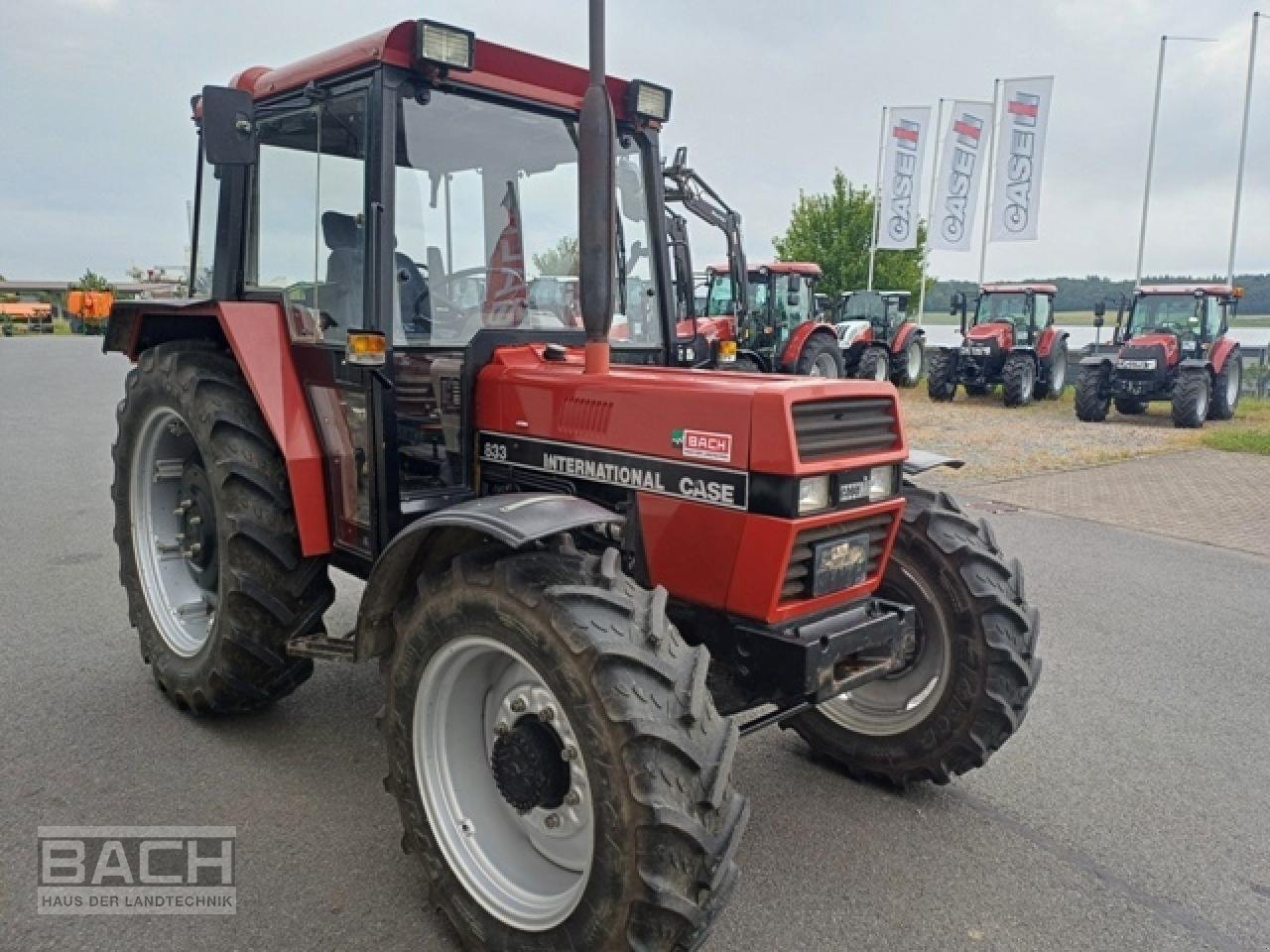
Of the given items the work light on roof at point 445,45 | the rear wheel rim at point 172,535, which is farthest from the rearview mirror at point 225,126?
the rear wheel rim at point 172,535

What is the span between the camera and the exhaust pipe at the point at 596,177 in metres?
2.40

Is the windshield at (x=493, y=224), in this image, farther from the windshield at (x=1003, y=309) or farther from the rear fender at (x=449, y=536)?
the windshield at (x=1003, y=309)

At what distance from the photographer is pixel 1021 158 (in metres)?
20.4

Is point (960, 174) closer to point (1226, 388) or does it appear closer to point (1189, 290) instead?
point (1189, 290)

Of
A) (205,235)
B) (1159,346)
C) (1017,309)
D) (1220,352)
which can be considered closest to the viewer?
(205,235)

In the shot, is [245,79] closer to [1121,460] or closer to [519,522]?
[519,522]

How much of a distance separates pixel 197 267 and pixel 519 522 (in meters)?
2.78

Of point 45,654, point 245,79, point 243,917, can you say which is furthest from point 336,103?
point 45,654

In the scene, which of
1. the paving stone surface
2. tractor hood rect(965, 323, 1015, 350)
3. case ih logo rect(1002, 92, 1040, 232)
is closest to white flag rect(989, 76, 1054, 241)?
case ih logo rect(1002, 92, 1040, 232)

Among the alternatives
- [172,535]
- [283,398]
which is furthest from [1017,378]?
[283,398]

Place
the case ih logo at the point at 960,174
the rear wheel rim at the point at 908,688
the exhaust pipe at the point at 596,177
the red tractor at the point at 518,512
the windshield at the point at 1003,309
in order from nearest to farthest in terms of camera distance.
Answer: the red tractor at the point at 518,512, the exhaust pipe at the point at 596,177, the rear wheel rim at the point at 908,688, the windshield at the point at 1003,309, the case ih logo at the point at 960,174

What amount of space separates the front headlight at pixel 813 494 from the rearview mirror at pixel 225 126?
2152 mm

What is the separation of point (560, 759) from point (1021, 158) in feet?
70.7

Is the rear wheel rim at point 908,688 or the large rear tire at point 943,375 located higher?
the large rear tire at point 943,375
